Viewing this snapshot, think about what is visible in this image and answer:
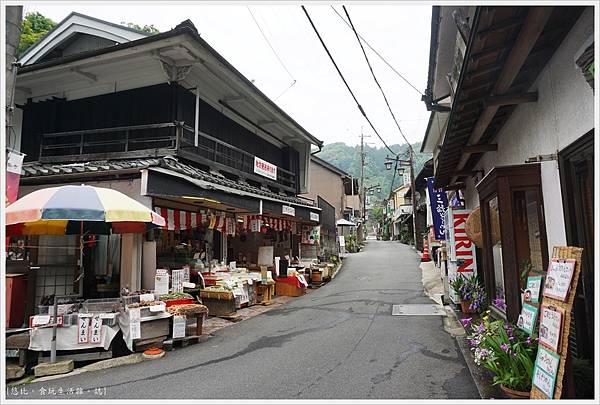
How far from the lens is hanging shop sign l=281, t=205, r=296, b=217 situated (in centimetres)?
1551

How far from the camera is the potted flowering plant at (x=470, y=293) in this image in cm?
905

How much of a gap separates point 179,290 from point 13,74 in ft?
20.6

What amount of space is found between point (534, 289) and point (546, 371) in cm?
98

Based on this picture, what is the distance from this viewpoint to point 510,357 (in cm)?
452

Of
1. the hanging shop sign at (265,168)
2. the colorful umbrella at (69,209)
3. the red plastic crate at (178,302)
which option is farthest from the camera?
the hanging shop sign at (265,168)

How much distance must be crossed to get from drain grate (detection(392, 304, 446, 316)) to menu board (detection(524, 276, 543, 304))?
6857 millimetres

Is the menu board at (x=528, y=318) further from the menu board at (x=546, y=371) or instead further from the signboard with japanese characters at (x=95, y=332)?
the signboard with japanese characters at (x=95, y=332)

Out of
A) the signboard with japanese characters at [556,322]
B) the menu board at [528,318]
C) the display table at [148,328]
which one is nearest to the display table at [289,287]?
the display table at [148,328]

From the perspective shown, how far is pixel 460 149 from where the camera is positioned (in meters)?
8.08

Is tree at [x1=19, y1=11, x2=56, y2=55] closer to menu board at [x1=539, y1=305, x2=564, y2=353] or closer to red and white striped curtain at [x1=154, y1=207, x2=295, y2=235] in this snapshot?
red and white striped curtain at [x1=154, y1=207, x2=295, y2=235]

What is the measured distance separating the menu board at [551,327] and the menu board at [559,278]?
13cm

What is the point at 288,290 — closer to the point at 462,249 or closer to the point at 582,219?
the point at 462,249

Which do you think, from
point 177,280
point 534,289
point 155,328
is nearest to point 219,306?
point 177,280

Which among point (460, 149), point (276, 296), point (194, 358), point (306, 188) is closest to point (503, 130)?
point (460, 149)
